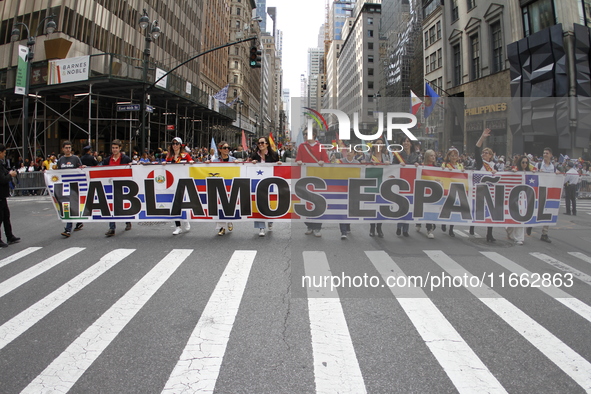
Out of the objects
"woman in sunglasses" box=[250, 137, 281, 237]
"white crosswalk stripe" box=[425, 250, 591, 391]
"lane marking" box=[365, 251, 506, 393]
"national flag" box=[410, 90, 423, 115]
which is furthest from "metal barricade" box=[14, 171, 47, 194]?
"white crosswalk stripe" box=[425, 250, 591, 391]

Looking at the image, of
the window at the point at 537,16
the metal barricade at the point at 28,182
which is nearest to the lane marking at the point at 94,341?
the metal barricade at the point at 28,182

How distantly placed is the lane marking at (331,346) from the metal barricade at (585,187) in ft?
40.2

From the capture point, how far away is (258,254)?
22.4ft

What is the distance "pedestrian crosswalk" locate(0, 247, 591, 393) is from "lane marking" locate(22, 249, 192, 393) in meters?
0.01

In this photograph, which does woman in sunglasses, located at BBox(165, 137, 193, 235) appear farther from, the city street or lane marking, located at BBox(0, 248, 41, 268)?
lane marking, located at BBox(0, 248, 41, 268)

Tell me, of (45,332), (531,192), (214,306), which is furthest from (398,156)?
(45,332)

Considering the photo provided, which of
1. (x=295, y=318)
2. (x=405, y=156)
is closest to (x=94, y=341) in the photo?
(x=295, y=318)

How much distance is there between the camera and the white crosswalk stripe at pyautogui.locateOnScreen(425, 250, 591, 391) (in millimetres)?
3020

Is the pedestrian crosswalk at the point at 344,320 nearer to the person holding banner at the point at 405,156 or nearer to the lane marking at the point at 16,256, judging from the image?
the lane marking at the point at 16,256

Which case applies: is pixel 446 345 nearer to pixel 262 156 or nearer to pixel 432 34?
pixel 262 156

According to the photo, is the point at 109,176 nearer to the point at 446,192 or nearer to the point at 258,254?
the point at 258,254

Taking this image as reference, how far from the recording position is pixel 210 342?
349cm

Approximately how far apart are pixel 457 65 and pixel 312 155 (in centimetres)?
2820

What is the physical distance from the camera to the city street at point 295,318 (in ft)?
9.59
